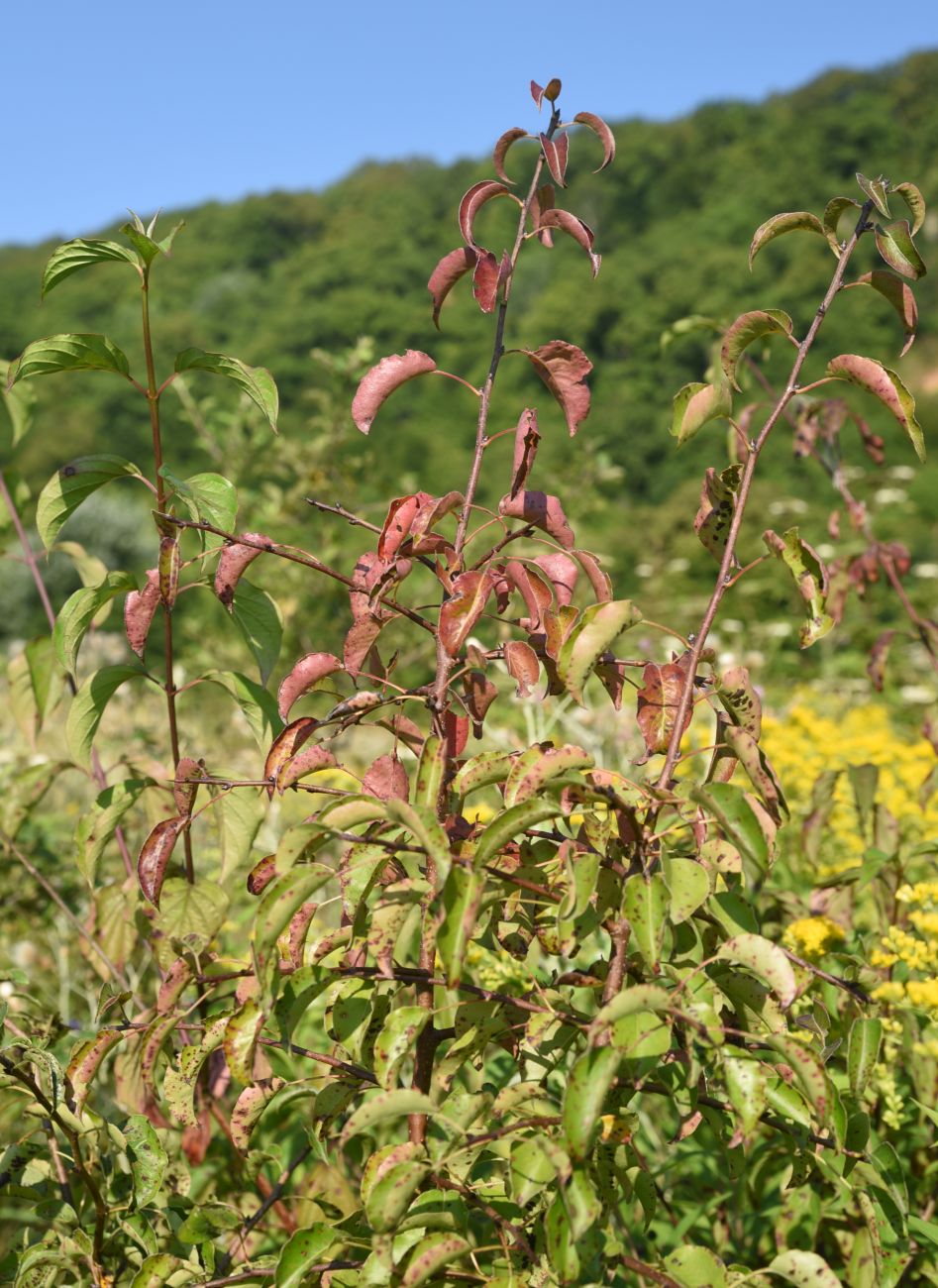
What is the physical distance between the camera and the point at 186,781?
0.94 meters

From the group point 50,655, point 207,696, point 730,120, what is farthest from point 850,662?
point 730,120

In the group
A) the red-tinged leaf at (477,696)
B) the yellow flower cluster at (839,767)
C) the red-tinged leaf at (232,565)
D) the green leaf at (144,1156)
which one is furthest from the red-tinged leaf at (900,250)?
Answer: the yellow flower cluster at (839,767)

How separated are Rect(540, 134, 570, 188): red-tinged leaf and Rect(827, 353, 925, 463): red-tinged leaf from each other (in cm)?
29

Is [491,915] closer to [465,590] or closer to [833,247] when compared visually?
[465,590]

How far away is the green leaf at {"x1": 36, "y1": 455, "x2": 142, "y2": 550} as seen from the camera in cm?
110

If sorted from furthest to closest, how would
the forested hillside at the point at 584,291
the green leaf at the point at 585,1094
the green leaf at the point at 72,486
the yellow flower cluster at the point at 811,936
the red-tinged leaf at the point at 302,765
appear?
the forested hillside at the point at 584,291, the yellow flower cluster at the point at 811,936, the green leaf at the point at 72,486, the red-tinged leaf at the point at 302,765, the green leaf at the point at 585,1094

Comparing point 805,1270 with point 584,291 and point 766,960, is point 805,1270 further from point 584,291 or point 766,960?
point 584,291

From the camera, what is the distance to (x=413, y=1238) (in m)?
0.81

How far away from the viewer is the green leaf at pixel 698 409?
895mm

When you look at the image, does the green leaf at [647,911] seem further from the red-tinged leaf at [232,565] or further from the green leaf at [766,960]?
the red-tinged leaf at [232,565]

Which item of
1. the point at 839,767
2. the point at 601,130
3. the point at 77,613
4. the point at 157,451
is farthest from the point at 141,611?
the point at 839,767

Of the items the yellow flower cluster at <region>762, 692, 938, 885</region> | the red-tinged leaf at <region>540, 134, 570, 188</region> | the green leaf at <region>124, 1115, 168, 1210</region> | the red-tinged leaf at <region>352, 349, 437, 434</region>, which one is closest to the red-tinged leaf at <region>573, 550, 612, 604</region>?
the red-tinged leaf at <region>352, 349, 437, 434</region>

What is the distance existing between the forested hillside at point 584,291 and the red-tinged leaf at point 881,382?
870 cm

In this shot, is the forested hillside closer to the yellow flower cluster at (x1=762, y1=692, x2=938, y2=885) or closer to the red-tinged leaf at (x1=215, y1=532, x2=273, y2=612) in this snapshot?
the yellow flower cluster at (x1=762, y1=692, x2=938, y2=885)
